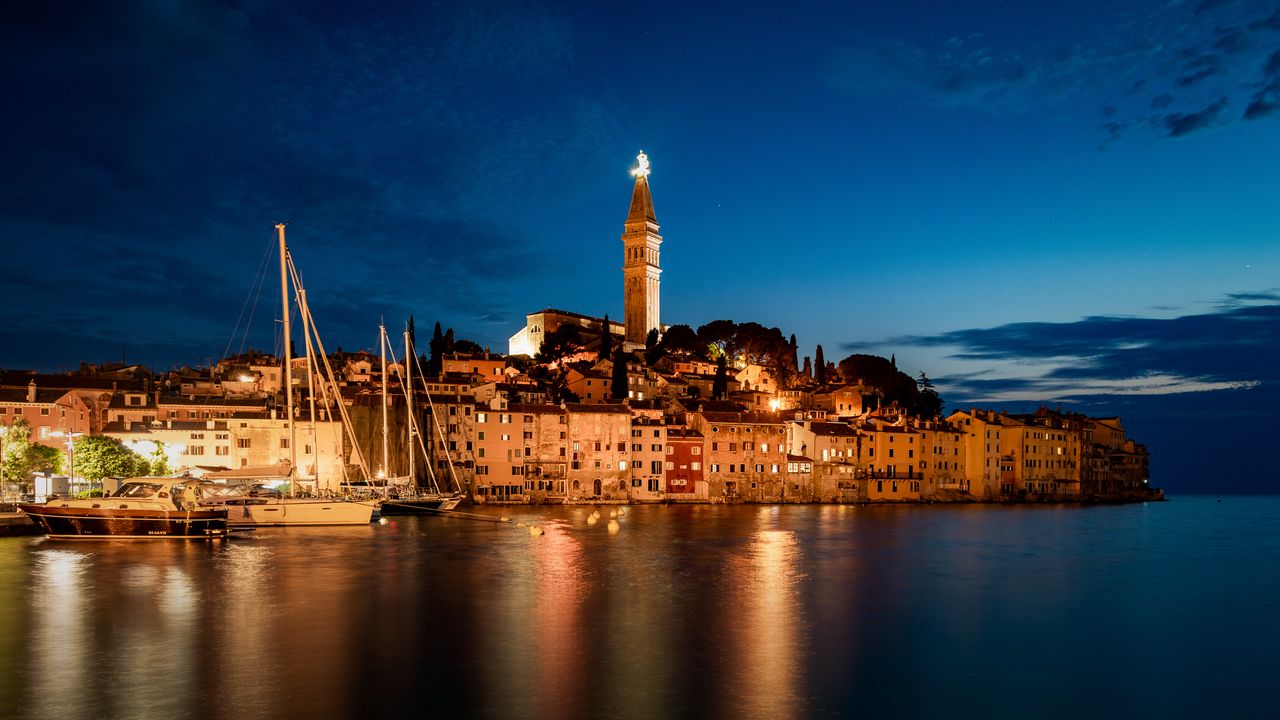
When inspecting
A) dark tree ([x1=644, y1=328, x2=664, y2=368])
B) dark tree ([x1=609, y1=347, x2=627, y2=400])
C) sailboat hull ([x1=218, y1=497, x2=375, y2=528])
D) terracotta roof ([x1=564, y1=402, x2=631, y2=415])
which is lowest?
sailboat hull ([x1=218, y1=497, x2=375, y2=528])

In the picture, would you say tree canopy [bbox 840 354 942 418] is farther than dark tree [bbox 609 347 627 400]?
Yes

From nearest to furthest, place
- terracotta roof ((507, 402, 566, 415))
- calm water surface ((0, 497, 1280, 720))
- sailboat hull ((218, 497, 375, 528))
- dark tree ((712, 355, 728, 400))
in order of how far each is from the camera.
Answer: calm water surface ((0, 497, 1280, 720)) < sailboat hull ((218, 497, 375, 528)) < terracotta roof ((507, 402, 566, 415)) < dark tree ((712, 355, 728, 400))

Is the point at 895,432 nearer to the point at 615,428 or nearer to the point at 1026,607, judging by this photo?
the point at 615,428

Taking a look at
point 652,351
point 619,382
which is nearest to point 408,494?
point 619,382

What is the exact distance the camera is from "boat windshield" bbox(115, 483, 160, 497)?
3762 cm

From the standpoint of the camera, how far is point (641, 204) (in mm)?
121625

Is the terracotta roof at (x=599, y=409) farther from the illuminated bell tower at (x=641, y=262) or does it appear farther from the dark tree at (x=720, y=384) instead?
the illuminated bell tower at (x=641, y=262)

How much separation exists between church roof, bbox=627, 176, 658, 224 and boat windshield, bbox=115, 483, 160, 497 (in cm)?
8855

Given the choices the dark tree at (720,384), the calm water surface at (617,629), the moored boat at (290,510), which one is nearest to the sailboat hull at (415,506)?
the moored boat at (290,510)

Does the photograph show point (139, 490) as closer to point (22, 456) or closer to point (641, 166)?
point (22, 456)

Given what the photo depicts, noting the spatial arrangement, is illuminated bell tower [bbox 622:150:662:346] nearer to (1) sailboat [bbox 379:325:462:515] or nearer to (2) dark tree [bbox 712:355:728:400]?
(2) dark tree [bbox 712:355:728:400]

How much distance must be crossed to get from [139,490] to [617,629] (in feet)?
79.8

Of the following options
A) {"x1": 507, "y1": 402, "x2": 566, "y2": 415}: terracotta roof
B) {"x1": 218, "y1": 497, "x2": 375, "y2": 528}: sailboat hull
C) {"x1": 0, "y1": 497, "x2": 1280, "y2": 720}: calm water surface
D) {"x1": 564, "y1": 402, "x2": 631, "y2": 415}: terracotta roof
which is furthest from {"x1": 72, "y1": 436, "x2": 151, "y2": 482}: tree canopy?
{"x1": 564, "y1": 402, "x2": 631, "y2": 415}: terracotta roof

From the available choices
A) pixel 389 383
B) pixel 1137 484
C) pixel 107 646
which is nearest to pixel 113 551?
pixel 107 646
